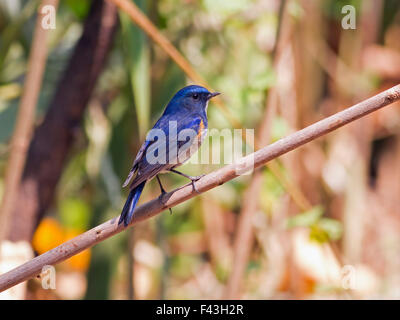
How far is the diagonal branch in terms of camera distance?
159 cm

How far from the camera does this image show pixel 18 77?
354 centimetres

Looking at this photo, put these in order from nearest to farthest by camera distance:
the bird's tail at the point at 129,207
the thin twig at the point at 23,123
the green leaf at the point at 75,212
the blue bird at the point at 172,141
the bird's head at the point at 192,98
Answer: the bird's tail at the point at 129,207 < the blue bird at the point at 172,141 < the thin twig at the point at 23,123 < the bird's head at the point at 192,98 < the green leaf at the point at 75,212

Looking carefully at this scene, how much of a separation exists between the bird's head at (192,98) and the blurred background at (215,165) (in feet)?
0.26

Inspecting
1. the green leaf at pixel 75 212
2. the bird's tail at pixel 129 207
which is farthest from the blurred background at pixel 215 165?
the bird's tail at pixel 129 207

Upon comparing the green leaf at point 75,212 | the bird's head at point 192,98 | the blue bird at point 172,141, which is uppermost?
the green leaf at point 75,212

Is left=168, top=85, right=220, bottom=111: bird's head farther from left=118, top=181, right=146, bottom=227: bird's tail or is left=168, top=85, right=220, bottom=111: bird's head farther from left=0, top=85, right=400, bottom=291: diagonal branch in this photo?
left=0, top=85, right=400, bottom=291: diagonal branch

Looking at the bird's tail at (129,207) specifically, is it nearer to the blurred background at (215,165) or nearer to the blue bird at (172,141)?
the blue bird at (172,141)

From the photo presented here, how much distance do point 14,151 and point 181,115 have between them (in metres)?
0.65

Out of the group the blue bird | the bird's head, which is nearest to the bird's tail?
the blue bird

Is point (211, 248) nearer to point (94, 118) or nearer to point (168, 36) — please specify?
point (94, 118)

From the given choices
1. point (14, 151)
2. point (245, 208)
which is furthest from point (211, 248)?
point (14, 151)

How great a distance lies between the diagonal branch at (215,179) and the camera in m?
1.59
